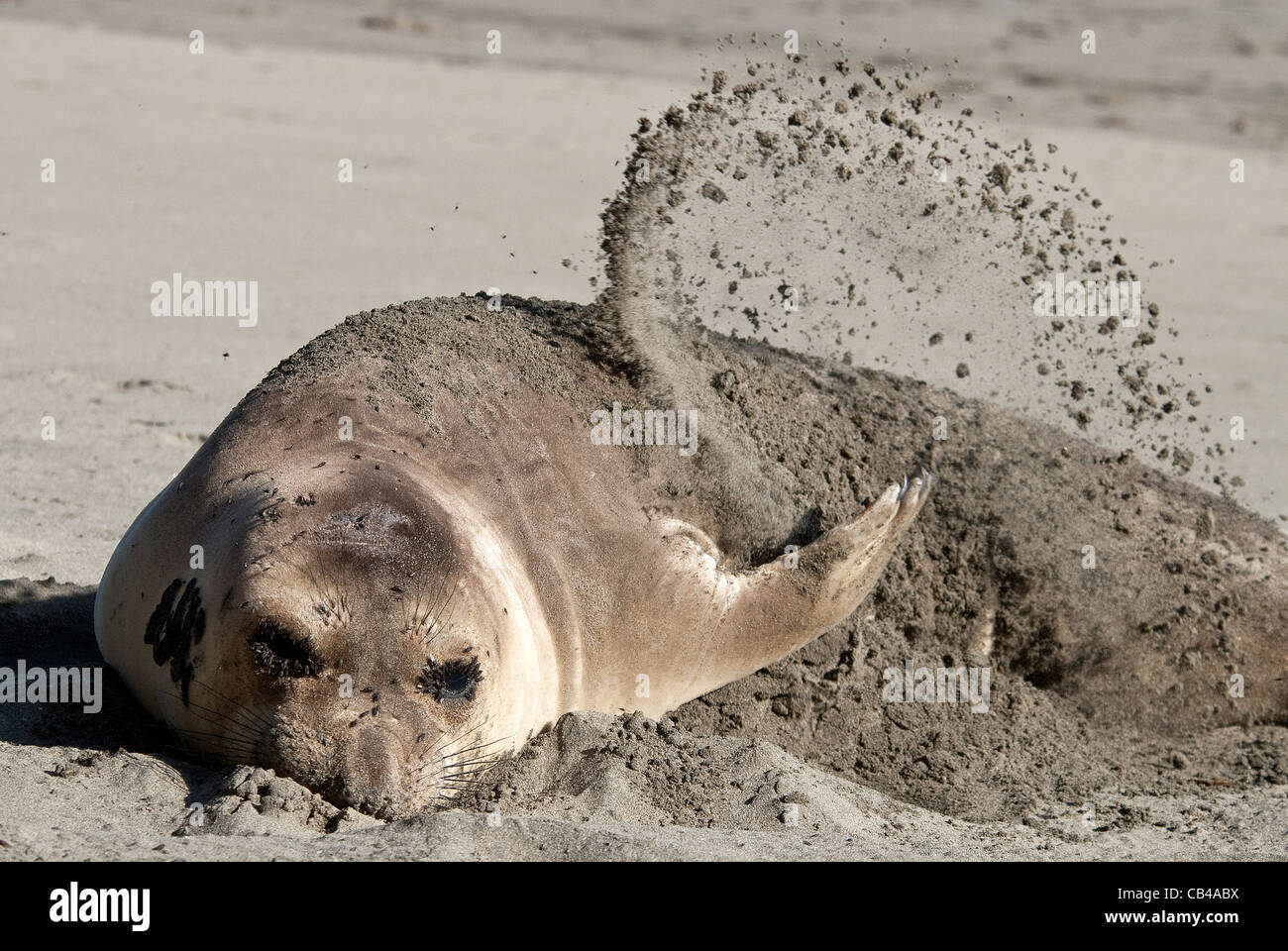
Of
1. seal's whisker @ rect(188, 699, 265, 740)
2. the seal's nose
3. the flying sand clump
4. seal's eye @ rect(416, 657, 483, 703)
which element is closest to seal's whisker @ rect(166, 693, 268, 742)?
seal's whisker @ rect(188, 699, 265, 740)

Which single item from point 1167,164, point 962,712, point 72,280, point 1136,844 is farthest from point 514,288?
point 1167,164

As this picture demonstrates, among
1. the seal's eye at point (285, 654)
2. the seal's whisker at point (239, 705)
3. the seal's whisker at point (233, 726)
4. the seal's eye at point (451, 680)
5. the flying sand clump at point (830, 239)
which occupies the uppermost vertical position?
the flying sand clump at point (830, 239)

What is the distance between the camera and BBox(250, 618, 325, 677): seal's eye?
3.66 m

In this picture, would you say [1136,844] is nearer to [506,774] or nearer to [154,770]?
[506,774]

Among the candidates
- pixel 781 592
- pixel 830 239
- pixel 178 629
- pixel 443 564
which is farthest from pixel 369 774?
pixel 830 239

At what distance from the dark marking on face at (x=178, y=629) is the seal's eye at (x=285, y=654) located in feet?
0.73

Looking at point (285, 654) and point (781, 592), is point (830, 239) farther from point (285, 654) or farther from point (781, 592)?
point (285, 654)

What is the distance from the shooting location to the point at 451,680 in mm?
3793

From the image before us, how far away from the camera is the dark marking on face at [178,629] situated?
386cm

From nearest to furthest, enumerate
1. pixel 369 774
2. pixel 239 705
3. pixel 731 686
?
pixel 369 774, pixel 239 705, pixel 731 686

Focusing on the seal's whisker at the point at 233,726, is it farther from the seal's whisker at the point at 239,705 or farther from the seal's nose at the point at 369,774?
the seal's nose at the point at 369,774

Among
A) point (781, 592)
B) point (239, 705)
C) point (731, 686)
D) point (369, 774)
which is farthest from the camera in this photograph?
point (731, 686)

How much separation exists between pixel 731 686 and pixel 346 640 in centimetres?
167

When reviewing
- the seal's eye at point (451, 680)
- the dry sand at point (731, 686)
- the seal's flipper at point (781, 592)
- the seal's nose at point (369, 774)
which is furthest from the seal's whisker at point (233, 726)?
the seal's flipper at point (781, 592)
